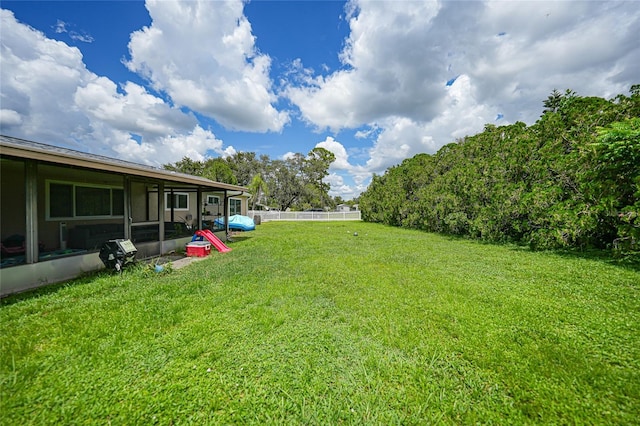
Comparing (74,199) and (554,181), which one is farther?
(554,181)

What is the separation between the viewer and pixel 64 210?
6.47 meters

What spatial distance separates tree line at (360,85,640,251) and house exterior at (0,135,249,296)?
1036cm

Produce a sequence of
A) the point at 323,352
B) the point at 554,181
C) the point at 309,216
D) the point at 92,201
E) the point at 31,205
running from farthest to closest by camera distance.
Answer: the point at 309,216, the point at 554,181, the point at 92,201, the point at 31,205, the point at 323,352

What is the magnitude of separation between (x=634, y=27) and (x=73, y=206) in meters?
17.3

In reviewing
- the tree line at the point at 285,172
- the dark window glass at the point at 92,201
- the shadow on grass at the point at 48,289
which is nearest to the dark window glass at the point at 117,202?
the dark window glass at the point at 92,201

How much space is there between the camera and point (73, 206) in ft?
21.9

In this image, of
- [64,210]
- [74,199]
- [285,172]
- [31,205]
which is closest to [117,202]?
[74,199]

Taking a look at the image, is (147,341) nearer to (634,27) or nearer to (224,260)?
(224,260)

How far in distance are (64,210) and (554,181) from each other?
14920 millimetres

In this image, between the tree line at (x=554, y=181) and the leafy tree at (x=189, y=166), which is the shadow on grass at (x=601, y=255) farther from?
the leafy tree at (x=189, y=166)

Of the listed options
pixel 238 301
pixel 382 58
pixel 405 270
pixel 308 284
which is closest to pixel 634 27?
pixel 382 58

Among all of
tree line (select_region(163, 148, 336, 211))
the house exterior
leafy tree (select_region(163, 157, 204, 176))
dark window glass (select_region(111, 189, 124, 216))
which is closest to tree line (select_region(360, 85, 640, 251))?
the house exterior

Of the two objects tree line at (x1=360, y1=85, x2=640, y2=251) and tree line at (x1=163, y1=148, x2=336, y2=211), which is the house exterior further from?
tree line at (x1=163, y1=148, x2=336, y2=211)

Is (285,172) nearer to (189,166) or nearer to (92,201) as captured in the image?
(189,166)
